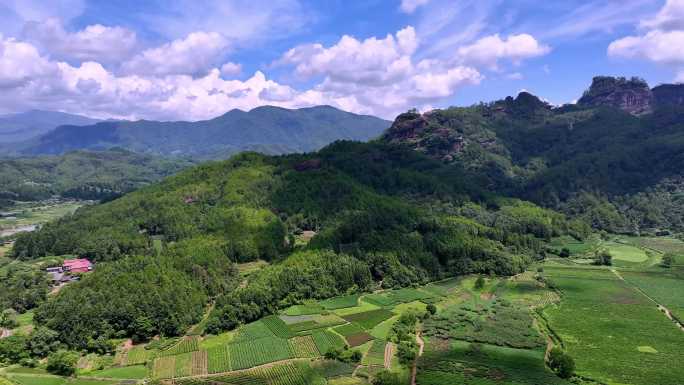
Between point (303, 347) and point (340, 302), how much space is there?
21.5 metres

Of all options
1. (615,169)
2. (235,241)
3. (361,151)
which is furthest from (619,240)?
(235,241)

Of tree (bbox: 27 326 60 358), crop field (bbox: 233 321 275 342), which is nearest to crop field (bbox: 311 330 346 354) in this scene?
crop field (bbox: 233 321 275 342)

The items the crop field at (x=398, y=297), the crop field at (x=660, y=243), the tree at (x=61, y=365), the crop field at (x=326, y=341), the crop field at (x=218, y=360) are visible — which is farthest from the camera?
the crop field at (x=660, y=243)

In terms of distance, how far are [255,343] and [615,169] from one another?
179208 millimetres

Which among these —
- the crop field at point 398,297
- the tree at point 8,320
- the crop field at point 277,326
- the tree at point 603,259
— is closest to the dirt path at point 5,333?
the tree at point 8,320

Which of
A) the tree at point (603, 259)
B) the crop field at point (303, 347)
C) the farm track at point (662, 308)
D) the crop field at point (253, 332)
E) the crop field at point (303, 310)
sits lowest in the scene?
the crop field at point (253, 332)

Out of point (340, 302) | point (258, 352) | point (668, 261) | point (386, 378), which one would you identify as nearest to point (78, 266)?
point (258, 352)

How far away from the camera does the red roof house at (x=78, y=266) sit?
340 feet

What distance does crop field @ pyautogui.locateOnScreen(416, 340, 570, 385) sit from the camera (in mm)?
59406

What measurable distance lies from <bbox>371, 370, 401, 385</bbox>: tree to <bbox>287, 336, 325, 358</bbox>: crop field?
1101 cm

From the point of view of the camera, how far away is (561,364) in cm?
6059

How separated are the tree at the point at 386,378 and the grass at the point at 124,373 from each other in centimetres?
3043

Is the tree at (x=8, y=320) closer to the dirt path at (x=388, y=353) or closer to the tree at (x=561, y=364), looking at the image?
the dirt path at (x=388, y=353)

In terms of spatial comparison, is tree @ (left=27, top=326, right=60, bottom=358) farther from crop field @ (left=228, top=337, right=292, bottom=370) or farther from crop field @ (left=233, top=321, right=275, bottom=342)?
crop field @ (left=233, top=321, right=275, bottom=342)
